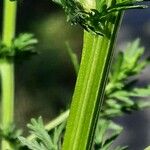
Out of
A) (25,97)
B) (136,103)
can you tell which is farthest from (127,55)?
(25,97)

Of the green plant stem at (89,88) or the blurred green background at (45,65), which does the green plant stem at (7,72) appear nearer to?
the green plant stem at (89,88)

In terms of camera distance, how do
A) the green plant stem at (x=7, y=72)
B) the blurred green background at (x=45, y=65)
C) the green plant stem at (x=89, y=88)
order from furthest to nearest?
the blurred green background at (x=45, y=65) → the green plant stem at (x=7, y=72) → the green plant stem at (x=89, y=88)

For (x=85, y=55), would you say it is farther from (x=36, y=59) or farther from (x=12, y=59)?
(x=36, y=59)

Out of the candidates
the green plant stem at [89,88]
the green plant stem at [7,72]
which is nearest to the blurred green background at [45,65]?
the green plant stem at [7,72]

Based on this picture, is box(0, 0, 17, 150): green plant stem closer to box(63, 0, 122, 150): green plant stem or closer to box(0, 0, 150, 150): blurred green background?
box(63, 0, 122, 150): green plant stem

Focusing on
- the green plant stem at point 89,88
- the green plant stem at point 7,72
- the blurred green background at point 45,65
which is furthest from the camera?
the blurred green background at point 45,65

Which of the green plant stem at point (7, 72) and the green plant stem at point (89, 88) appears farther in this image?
the green plant stem at point (7, 72)
